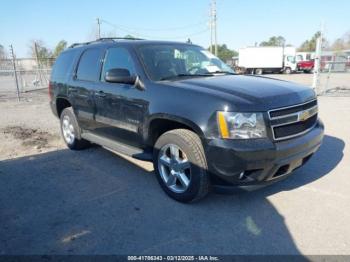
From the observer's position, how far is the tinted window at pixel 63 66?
5.90 m

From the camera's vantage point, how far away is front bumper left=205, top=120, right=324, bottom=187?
3.13 m

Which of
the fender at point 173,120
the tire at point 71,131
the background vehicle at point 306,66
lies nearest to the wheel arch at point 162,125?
the fender at point 173,120

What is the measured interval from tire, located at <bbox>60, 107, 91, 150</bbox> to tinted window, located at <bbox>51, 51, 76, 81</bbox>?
2.22 ft

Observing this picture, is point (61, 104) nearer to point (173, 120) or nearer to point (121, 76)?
point (121, 76)

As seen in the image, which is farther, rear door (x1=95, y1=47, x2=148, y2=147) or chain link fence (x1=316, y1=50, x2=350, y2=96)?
chain link fence (x1=316, y1=50, x2=350, y2=96)

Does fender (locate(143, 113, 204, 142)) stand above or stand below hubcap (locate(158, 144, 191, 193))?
above

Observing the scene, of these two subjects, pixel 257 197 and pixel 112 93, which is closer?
pixel 257 197

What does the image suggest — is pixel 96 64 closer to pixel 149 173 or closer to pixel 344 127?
pixel 149 173

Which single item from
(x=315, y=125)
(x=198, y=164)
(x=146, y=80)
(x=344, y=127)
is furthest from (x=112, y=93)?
(x=344, y=127)

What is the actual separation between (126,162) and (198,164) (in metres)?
2.22

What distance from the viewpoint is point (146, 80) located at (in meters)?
4.00

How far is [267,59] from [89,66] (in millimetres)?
34556

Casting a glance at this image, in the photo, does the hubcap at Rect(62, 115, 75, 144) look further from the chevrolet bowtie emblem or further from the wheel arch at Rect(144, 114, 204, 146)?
the chevrolet bowtie emblem

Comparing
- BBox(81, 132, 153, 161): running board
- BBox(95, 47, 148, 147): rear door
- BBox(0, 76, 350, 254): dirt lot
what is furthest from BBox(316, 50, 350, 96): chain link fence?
BBox(81, 132, 153, 161): running board
